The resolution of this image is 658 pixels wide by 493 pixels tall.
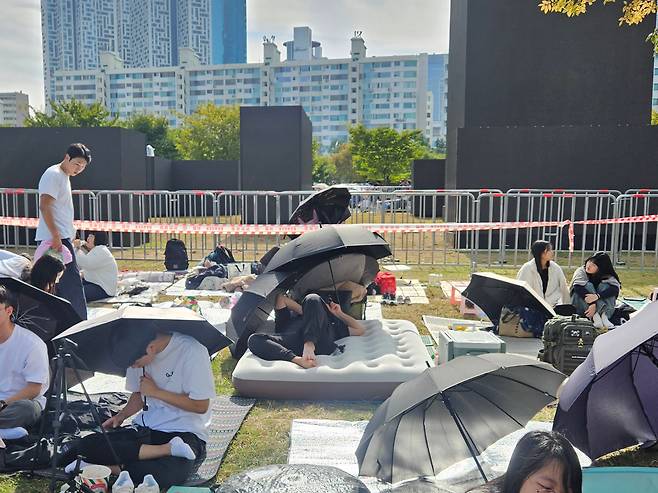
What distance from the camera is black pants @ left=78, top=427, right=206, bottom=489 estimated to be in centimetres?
367

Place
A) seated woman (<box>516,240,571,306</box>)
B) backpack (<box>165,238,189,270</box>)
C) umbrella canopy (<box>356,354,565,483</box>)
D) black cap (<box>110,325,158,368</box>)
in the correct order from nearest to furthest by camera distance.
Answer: umbrella canopy (<box>356,354,565,483</box>) → black cap (<box>110,325,158,368</box>) → seated woman (<box>516,240,571,306</box>) → backpack (<box>165,238,189,270</box>)

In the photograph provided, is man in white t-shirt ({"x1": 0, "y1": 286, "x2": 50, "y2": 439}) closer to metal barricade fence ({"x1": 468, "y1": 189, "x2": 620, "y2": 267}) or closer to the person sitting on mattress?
the person sitting on mattress

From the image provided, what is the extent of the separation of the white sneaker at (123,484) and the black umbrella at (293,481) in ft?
2.81

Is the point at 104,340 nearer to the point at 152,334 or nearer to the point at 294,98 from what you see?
the point at 152,334

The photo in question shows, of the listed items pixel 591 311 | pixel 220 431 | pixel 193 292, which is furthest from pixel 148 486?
pixel 193 292

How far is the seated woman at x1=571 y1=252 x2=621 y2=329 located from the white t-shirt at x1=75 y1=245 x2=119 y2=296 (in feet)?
20.1

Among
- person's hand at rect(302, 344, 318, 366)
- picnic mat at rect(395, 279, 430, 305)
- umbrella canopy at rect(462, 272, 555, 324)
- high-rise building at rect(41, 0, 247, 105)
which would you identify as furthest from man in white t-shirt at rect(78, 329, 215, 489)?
high-rise building at rect(41, 0, 247, 105)

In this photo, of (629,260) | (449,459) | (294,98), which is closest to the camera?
(449,459)

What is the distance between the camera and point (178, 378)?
375 cm

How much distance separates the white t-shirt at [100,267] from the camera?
863 cm

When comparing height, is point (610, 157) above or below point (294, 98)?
below

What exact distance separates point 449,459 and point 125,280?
25.1ft

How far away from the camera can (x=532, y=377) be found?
348 centimetres

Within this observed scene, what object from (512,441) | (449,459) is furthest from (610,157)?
(449,459)
